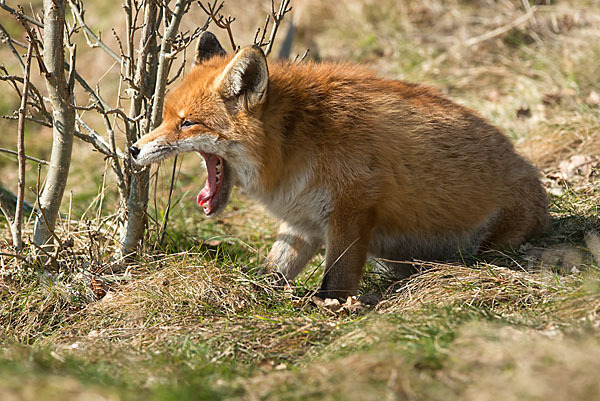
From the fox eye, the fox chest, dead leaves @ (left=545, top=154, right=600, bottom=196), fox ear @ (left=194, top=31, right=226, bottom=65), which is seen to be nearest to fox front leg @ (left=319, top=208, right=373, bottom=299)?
the fox chest

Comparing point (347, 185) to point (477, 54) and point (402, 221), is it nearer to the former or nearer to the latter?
point (402, 221)

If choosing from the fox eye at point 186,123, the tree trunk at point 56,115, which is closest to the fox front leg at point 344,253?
the fox eye at point 186,123

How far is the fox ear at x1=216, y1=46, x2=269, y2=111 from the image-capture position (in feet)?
13.7

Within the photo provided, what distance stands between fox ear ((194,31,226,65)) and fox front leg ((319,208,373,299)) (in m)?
1.87

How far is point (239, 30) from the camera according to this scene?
12.4 metres

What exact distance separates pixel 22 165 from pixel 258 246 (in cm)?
281

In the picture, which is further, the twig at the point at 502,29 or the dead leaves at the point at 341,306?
the twig at the point at 502,29

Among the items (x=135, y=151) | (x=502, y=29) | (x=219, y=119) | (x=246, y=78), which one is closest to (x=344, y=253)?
(x=219, y=119)

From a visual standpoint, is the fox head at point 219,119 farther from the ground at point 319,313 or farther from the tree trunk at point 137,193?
the ground at point 319,313

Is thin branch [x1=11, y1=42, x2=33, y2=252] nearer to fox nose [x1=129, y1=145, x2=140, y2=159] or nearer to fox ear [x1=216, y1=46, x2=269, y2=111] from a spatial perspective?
fox nose [x1=129, y1=145, x2=140, y2=159]

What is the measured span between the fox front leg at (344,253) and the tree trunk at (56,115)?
216 centimetres

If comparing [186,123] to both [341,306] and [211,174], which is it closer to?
[211,174]

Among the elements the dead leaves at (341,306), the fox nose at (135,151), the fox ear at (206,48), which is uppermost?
the fox ear at (206,48)

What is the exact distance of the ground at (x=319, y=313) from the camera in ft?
8.47
